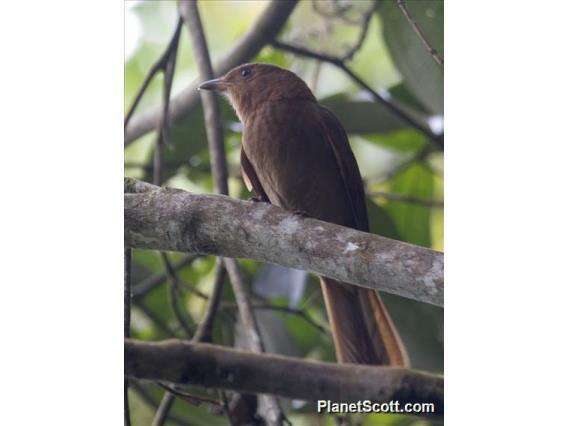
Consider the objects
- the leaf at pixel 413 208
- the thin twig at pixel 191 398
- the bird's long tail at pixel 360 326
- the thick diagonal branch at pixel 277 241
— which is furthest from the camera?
the leaf at pixel 413 208

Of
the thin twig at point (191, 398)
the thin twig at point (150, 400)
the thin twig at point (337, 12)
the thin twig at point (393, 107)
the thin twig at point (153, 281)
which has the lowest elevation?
the thin twig at point (150, 400)

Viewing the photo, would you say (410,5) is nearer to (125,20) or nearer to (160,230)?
(125,20)

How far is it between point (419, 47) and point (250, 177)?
2.33 ft

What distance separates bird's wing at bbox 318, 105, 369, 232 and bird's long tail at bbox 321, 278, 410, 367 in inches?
9.6

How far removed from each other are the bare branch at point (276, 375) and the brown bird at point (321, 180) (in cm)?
11

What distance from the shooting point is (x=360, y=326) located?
2773 millimetres

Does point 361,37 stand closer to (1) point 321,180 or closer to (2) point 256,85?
(2) point 256,85

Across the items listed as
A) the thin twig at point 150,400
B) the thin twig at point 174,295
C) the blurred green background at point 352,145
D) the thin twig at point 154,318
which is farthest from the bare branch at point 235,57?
the thin twig at point 150,400

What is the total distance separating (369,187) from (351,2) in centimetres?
64

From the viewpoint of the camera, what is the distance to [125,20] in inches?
110

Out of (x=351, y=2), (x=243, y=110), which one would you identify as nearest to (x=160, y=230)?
(x=243, y=110)

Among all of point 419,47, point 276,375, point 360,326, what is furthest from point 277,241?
point 419,47

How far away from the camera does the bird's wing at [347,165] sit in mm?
2789

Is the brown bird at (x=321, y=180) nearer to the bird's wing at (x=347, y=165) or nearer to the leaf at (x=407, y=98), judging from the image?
the bird's wing at (x=347, y=165)
